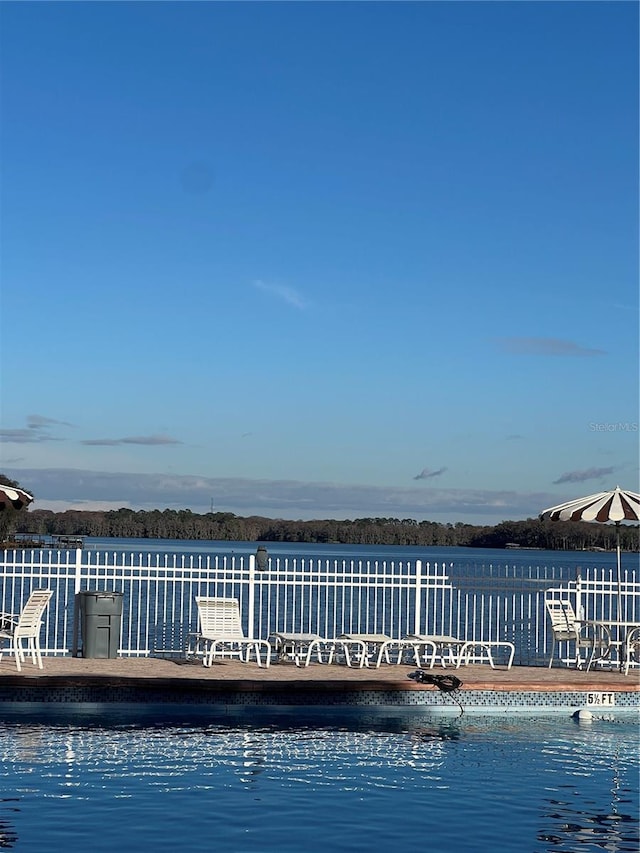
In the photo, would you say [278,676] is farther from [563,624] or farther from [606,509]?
[606,509]

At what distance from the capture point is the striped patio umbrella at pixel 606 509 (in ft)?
47.2

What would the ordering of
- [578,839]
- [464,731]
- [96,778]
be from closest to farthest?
[578,839] < [96,778] < [464,731]

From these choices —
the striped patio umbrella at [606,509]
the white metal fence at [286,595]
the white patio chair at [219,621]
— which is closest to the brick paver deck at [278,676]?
the white patio chair at [219,621]

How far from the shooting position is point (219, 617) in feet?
47.1

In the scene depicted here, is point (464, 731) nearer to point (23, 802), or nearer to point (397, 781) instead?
point (397, 781)

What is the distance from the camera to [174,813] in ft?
26.8

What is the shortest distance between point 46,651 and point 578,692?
6684 millimetres

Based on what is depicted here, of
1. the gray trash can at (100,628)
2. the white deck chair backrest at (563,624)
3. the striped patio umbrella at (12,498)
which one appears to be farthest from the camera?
the white deck chair backrest at (563,624)

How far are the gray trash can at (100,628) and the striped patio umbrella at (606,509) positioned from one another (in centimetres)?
579

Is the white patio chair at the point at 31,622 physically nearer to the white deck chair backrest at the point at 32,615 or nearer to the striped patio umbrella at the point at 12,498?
the white deck chair backrest at the point at 32,615

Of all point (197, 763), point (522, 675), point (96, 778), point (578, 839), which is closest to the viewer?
point (578, 839)

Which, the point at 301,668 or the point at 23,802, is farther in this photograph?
the point at 301,668

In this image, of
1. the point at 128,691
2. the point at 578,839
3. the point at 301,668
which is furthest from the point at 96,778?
the point at 301,668

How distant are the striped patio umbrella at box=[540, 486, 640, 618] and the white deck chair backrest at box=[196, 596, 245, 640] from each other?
433 cm
